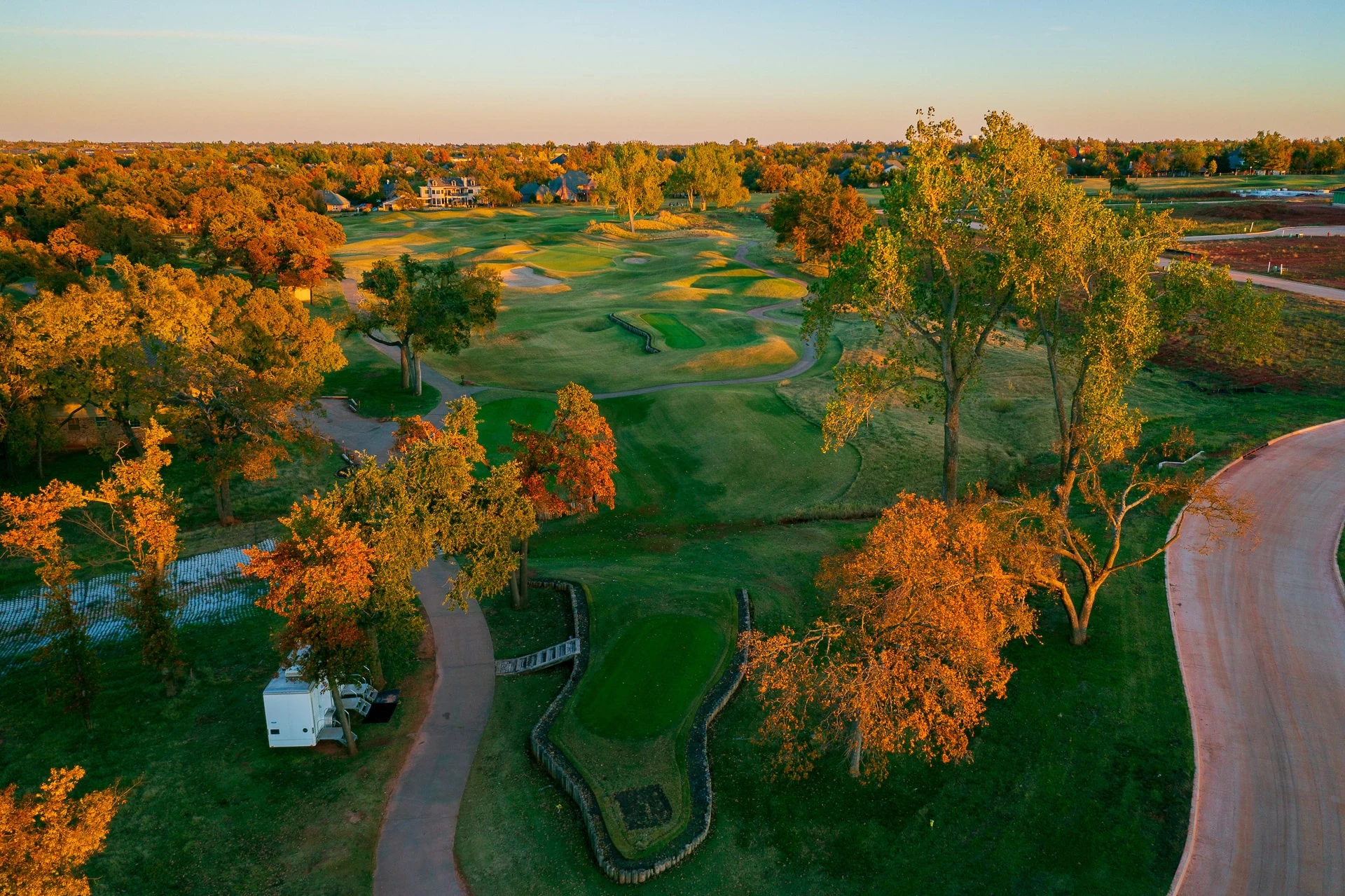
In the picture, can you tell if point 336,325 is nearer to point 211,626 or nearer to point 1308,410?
point 211,626

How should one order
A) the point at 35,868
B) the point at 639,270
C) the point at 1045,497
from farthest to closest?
the point at 639,270, the point at 1045,497, the point at 35,868

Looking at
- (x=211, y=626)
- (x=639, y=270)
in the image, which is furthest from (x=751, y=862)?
(x=639, y=270)

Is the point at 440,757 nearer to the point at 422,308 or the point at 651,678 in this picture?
the point at 651,678

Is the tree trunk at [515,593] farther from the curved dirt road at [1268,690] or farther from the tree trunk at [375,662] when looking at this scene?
the curved dirt road at [1268,690]

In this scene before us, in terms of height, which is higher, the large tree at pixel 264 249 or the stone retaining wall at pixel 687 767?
the large tree at pixel 264 249

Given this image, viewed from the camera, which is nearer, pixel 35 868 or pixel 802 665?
pixel 35 868

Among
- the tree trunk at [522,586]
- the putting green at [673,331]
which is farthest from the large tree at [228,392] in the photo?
the putting green at [673,331]
